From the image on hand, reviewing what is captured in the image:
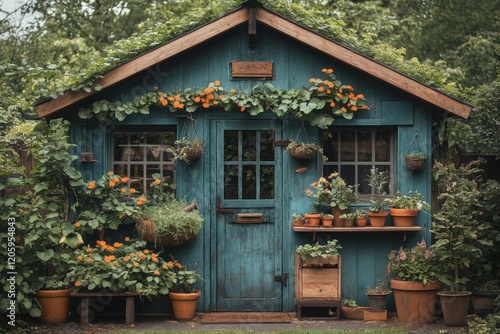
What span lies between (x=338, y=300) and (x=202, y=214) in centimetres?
205

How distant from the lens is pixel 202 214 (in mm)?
9555

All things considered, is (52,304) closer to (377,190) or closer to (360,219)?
(360,219)

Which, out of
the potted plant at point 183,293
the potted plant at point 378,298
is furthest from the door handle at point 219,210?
the potted plant at point 378,298

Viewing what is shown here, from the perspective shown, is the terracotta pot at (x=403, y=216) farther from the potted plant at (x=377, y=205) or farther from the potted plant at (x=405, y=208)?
the potted plant at (x=377, y=205)

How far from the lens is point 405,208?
9.34 metres

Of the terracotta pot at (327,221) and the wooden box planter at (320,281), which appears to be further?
the terracotta pot at (327,221)

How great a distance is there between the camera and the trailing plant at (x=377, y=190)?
932 cm

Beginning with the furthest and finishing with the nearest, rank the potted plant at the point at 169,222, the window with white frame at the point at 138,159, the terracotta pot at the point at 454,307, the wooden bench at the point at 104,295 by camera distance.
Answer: the window with white frame at the point at 138,159, the potted plant at the point at 169,222, the wooden bench at the point at 104,295, the terracotta pot at the point at 454,307

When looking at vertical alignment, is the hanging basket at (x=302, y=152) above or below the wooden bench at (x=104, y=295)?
above

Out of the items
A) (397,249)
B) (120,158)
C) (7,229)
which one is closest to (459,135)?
(397,249)

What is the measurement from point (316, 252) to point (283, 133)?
5.37ft

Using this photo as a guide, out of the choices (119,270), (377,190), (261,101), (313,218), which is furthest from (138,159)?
(377,190)

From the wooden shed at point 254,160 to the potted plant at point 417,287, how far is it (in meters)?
0.52

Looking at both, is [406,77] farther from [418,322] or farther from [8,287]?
[8,287]
